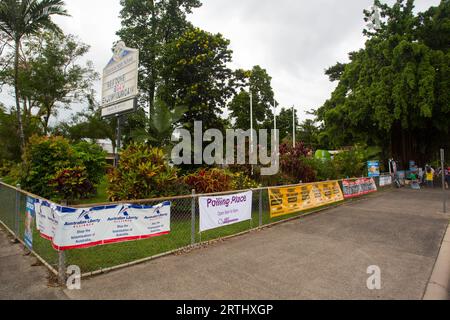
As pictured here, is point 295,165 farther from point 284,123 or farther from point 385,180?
point 284,123

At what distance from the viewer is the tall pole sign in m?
8.54

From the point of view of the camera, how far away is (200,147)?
46.8 feet

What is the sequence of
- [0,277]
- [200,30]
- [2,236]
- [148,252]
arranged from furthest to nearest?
[200,30] < [2,236] < [148,252] < [0,277]

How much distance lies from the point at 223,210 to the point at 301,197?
417 centimetres

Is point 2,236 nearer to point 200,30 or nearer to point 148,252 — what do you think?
point 148,252

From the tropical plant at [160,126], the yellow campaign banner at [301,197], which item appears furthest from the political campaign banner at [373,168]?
the tropical plant at [160,126]

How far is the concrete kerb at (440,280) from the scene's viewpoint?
4047 millimetres

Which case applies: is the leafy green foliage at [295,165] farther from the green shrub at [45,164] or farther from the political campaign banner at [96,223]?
the green shrub at [45,164]

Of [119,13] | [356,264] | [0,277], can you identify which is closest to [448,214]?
[356,264]

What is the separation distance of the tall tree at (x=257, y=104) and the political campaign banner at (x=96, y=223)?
123 ft

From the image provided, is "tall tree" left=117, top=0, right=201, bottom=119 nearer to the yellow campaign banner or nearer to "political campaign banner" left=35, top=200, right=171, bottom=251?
the yellow campaign banner

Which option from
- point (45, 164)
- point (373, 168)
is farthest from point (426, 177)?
point (45, 164)

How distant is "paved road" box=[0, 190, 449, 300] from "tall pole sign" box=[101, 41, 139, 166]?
15.9ft
